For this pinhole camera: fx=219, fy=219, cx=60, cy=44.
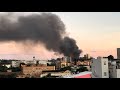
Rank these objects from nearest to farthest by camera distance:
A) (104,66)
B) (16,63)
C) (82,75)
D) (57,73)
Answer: (82,75), (57,73), (16,63), (104,66)

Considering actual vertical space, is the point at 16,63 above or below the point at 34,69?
above

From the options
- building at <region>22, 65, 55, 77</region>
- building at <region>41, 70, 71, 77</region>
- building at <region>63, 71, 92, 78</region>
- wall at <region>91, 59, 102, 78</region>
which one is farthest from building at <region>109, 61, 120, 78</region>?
building at <region>22, 65, 55, 77</region>

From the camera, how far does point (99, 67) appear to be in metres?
4.23

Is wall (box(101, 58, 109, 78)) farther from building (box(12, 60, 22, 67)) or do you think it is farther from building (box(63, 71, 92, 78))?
building (box(12, 60, 22, 67))

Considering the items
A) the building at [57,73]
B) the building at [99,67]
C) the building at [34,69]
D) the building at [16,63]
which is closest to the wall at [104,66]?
the building at [99,67]

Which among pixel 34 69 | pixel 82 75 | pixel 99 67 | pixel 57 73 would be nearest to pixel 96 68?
pixel 99 67

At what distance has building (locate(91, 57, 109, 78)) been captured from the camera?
13.1 feet

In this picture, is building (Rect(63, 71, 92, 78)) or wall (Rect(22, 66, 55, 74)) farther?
wall (Rect(22, 66, 55, 74))

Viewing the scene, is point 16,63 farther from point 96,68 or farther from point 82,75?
point 96,68

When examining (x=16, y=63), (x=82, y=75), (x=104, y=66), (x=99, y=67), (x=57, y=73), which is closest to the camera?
(x=82, y=75)

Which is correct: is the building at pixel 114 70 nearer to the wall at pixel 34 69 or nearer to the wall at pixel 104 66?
the wall at pixel 104 66
